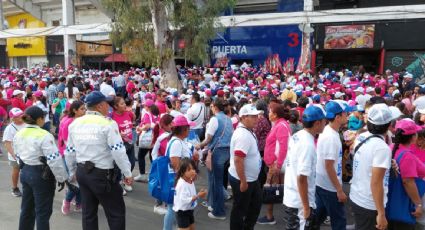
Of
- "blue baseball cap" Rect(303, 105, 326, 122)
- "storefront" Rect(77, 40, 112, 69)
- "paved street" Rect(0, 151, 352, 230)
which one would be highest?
"storefront" Rect(77, 40, 112, 69)

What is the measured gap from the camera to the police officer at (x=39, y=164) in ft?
13.4

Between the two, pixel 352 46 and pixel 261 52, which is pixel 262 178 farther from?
pixel 261 52

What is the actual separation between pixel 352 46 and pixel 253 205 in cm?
1675

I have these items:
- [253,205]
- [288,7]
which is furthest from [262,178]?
[288,7]

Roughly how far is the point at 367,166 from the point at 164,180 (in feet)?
7.10

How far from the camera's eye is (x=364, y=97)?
8.80m

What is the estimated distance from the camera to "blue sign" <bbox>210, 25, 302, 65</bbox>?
20844 mm

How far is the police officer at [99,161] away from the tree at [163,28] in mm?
10874

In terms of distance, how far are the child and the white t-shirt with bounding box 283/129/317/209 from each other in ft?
3.06

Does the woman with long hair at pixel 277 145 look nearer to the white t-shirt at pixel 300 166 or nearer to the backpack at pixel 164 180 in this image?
the white t-shirt at pixel 300 166

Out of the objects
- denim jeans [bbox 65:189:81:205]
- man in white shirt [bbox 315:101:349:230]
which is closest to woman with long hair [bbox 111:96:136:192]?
denim jeans [bbox 65:189:81:205]

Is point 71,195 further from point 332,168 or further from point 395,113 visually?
point 395,113

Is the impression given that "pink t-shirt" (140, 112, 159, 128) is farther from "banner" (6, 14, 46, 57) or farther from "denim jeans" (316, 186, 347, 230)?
"banner" (6, 14, 46, 57)

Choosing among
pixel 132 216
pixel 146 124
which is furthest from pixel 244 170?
pixel 146 124
